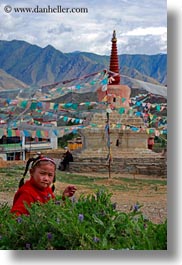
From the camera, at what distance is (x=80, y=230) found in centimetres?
334

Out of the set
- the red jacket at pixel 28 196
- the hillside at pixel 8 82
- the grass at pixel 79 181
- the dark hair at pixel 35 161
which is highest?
the hillside at pixel 8 82

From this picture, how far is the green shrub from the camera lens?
338cm

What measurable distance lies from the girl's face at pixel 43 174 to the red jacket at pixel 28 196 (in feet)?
0.11

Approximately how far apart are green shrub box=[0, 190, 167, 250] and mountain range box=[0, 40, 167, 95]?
95cm

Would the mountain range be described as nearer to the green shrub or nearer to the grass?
the grass

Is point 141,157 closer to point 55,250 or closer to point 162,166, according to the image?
point 162,166

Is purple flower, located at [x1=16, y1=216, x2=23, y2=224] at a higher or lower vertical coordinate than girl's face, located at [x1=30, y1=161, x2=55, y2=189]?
lower

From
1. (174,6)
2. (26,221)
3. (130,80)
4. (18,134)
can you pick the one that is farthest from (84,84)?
(26,221)

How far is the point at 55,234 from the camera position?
3.42 metres

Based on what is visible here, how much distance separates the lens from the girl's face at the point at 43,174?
3738 mm

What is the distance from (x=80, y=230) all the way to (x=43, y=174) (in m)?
0.60

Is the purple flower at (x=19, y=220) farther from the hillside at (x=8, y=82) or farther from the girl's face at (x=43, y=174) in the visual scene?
the hillside at (x=8, y=82)

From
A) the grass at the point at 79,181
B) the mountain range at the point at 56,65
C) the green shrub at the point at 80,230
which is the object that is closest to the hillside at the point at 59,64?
the mountain range at the point at 56,65

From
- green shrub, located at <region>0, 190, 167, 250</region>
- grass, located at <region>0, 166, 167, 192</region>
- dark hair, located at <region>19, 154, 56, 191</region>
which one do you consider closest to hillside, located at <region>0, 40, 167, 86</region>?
dark hair, located at <region>19, 154, 56, 191</region>
